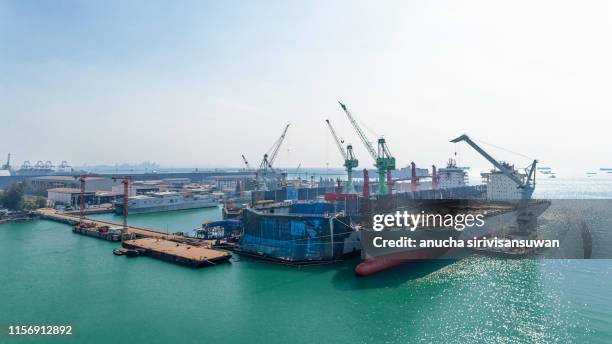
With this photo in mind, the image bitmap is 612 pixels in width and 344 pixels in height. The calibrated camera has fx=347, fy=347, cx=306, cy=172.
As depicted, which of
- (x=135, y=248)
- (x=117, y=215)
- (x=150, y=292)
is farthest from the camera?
(x=117, y=215)

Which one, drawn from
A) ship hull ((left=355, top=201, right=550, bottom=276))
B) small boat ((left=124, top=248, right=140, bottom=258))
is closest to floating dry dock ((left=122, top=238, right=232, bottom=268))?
small boat ((left=124, top=248, right=140, bottom=258))

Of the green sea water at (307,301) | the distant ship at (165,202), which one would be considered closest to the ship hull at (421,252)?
the green sea water at (307,301)

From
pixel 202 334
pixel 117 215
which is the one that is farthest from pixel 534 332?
pixel 117 215

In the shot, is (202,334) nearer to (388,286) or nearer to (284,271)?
(284,271)

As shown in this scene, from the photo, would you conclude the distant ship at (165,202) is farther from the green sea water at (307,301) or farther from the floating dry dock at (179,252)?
the green sea water at (307,301)

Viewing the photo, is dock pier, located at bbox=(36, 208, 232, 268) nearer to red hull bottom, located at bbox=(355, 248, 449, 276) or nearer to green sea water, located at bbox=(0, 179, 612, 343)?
green sea water, located at bbox=(0, 179, 612, 343)

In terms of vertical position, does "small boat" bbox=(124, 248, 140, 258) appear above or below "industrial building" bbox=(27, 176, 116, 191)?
below
